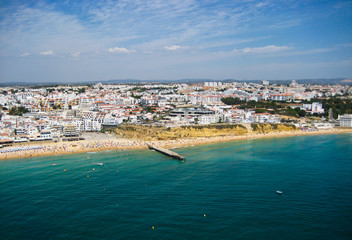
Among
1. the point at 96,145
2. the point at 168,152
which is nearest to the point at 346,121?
the point at 168,152

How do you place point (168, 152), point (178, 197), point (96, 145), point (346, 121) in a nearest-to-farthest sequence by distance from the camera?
point (178, 197), point (168, 152), point (96, 145), point (346, 121)

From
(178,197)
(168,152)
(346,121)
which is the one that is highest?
(346,121)

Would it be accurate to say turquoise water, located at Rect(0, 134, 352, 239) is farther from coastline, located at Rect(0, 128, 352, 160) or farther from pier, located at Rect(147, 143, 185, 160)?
coastline, located at Rect(0, 128, 352, 160)

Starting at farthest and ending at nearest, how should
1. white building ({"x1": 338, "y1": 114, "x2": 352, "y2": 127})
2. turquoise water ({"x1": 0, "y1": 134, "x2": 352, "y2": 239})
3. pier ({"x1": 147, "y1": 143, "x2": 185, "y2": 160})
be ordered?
white building ({"x1": 338, "y1": 114, "x2": 352, "y2": 127}), pier ({"x1": 147, "y1": 143, "x2": 185, "y2": 160}), turquoise water ({"x1": 0, "y1": 134, "x2": 352, "y2": 239})

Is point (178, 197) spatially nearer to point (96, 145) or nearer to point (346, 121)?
point (96, 145)

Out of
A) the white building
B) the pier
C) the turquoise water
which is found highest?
the white building

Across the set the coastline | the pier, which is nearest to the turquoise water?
the pier

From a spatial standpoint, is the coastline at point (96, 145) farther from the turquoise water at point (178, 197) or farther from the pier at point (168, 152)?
the turquoise water at point (178, 197)

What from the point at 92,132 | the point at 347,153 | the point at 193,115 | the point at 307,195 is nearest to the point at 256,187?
the point at 307,195

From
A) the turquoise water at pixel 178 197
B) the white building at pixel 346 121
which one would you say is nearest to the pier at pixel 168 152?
the turquoise water at pixel 178 197
